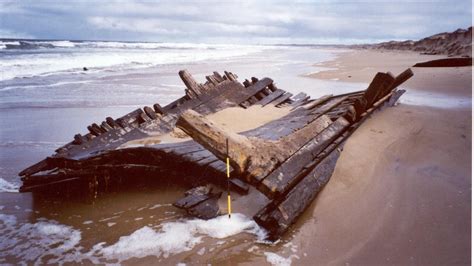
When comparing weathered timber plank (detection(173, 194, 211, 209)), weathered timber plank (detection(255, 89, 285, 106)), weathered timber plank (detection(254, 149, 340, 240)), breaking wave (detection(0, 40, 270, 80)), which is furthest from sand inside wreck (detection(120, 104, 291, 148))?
breaking wave (detection(0, 40, 270, 80))

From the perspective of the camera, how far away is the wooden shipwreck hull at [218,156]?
306 centimetres

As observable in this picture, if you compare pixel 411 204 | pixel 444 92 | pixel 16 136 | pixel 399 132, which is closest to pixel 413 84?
pixel 444 92

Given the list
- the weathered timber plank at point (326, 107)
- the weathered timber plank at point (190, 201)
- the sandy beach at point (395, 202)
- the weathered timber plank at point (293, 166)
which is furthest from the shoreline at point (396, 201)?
the weathered timber plank at point (190, 201)

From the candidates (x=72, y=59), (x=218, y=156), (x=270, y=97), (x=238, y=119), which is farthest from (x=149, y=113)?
(x=72, y=59)

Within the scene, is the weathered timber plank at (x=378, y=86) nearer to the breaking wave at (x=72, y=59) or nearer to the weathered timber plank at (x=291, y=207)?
the weathered timber plank at (x=291, y=207)

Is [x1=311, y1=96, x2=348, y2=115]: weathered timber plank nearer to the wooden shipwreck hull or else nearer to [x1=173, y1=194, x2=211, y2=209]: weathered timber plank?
the wooden shipwreck hull

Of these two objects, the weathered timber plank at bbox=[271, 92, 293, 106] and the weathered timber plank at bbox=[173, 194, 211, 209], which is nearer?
the weathered timber plank at bbox=[173, 194, 211, 209]

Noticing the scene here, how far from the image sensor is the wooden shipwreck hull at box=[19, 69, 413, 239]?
10.0ft

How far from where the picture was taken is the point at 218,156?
3059 millimetres

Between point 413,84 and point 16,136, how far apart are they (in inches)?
419

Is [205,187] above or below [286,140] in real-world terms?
below

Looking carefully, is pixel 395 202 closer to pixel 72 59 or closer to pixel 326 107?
pixel 326 107

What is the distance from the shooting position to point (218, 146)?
3.00m

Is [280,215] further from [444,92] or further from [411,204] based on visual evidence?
[444,92]
